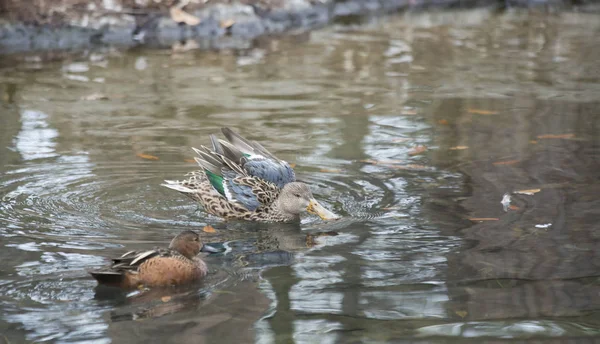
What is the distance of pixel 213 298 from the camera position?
5.58 metres

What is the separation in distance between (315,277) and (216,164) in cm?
207

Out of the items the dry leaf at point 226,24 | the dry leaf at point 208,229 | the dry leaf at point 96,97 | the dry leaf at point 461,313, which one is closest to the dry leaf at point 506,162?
the dry leaf at point 208,229

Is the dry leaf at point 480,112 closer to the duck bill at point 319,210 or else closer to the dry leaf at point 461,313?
the duck bill at point 319,210

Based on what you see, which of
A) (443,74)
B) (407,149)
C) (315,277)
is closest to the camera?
(315,277)

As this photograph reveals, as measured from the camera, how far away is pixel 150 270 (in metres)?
5.66

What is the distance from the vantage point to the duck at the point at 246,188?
24.2 feet

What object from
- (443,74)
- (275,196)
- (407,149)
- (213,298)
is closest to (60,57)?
(443,74)

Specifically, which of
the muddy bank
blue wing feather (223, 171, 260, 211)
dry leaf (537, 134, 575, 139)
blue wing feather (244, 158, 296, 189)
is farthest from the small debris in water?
the muddy bank

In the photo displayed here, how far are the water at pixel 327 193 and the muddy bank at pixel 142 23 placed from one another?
3.67 ft

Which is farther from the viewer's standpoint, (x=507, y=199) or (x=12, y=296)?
(x=507, y=199)

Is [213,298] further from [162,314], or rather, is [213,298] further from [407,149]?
[407,149]

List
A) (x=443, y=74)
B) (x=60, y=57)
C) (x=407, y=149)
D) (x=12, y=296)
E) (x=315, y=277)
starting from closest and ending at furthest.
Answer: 1. (x=12, y=296)
2. (x=315, y=277)
3. (x=407, y=149)
4. (x=443, y=74)
5. (x=60, y=57)

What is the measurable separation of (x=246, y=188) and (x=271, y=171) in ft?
0.90

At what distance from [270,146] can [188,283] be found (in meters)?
3.90
